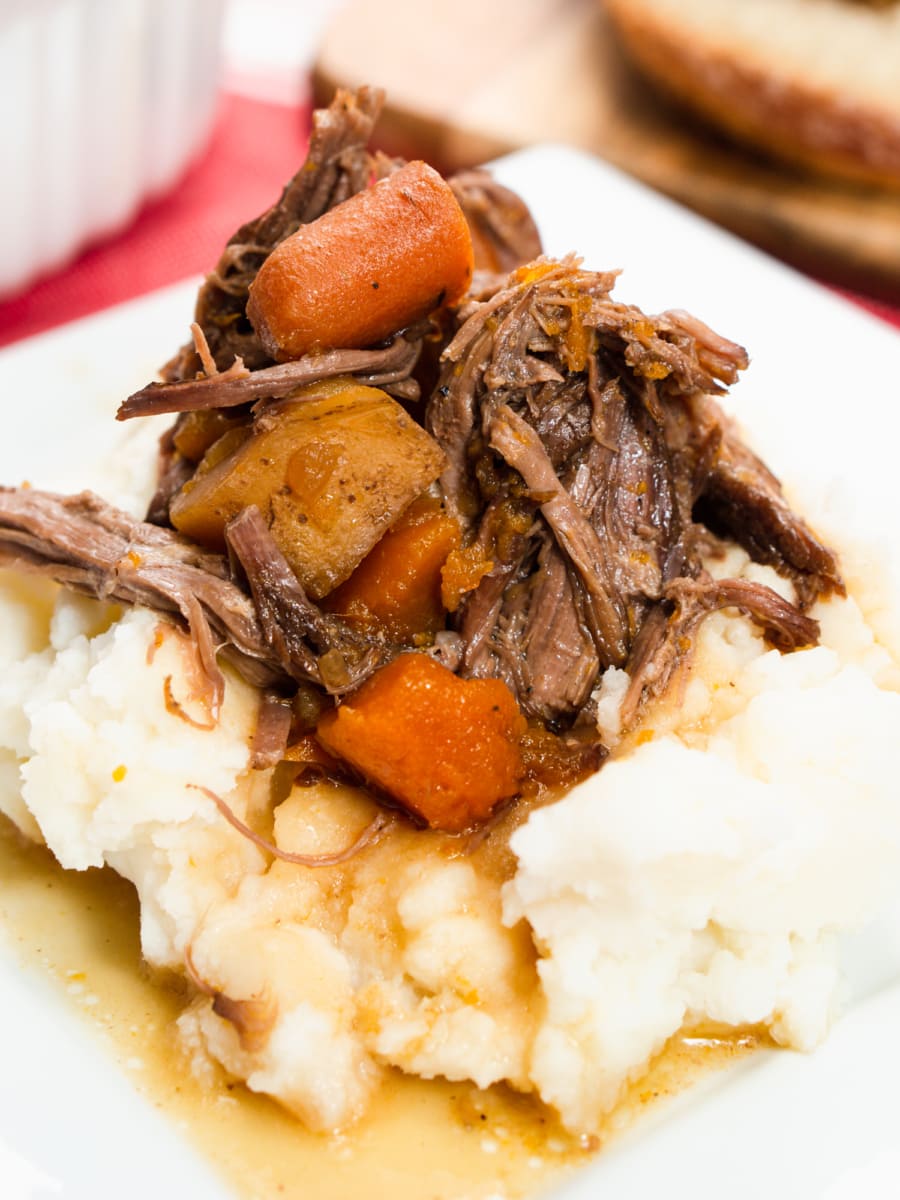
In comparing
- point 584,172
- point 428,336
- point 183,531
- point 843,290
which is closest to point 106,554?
point 183,531

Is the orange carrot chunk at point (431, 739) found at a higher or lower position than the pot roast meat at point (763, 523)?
lower

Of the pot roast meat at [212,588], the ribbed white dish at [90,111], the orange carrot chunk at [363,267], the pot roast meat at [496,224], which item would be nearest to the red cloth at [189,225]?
the ribbed white dish at [90,111]

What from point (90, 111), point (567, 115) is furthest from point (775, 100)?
point (90, 111)

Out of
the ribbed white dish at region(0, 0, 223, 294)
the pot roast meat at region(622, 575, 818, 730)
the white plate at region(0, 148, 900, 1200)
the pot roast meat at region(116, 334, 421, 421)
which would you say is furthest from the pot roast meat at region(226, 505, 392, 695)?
the ribbed white dish at region(0, 0, 223, 294)

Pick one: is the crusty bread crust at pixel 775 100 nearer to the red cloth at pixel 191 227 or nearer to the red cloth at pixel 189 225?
the red cloth at pixel 191 227

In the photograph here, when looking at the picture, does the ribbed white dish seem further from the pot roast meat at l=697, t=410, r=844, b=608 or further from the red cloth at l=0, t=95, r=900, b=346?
the pot roast meat at l=697, t=410, r=844, b=608

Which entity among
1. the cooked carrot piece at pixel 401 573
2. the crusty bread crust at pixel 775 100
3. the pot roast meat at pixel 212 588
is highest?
the crusty bread crust at pixel 775 100
